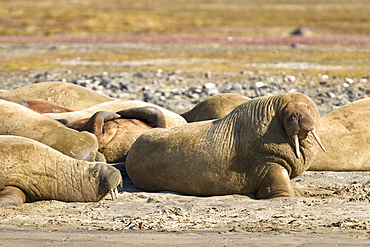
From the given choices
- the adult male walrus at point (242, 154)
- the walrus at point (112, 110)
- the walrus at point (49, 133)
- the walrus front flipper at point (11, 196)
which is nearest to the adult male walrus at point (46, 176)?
the walrus front flipper at point (11, 196)

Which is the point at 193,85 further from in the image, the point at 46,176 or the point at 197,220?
the point at 197,220

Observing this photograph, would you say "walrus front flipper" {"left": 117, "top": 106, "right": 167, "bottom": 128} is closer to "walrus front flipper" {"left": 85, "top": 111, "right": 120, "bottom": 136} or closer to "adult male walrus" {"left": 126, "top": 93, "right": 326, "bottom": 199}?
"walrus front flipper" {"left": 85, "top": 111, "right": 120, "bottom": 136}

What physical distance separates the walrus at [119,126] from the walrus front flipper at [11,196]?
1.90 metres

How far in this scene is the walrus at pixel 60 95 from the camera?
406 inches

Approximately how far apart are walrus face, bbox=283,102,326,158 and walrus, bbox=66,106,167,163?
8.09 feet

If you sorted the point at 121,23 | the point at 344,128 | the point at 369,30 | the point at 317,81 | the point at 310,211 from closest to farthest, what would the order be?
1. the point at 310,211
2. the point at 344,128
3. the point at 317,81
4. the point at 369,30
5. the point at 121,23

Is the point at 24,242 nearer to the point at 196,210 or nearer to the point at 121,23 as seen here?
the point at 196,210

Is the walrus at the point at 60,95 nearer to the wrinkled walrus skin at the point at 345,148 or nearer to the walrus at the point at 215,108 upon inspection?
the walrus at the point at 215,108

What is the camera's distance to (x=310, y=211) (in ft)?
18.3

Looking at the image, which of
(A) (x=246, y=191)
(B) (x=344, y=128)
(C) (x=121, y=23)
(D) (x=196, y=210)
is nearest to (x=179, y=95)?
(B) (x=344, y=128)

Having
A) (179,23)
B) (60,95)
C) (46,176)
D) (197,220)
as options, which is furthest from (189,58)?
(179,23)

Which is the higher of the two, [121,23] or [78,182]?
[78,182]

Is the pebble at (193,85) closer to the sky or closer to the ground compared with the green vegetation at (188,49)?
closer to the sky

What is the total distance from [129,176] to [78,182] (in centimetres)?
90
